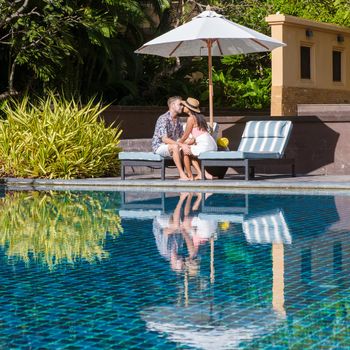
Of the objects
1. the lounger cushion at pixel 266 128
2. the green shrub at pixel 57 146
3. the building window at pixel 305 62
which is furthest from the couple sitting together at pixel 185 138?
the building window at pixel 305 62

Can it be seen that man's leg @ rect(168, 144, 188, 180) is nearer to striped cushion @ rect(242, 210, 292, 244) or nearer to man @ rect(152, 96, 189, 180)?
man @ rect(152, 96, 189, 180)

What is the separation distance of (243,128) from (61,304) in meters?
11.9

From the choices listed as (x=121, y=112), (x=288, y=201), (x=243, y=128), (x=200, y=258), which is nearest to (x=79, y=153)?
(x=243, y=128)

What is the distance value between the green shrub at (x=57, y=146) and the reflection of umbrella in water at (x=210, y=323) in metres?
10.8

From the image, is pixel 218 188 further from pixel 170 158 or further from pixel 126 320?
pixel 126 320

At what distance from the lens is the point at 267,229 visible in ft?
33.7

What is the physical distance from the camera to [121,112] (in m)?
23.5

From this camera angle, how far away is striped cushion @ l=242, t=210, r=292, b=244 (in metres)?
9.46

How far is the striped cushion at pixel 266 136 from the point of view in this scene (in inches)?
637

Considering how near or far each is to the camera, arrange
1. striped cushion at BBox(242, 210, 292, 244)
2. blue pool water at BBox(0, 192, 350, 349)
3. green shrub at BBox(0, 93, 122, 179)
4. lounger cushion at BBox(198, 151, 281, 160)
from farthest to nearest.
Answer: green shrub at BBox(0, 93, 122, 179) < lounger cushion at BBox(198, 151, 281, 160) < striped cushion at BBox(242, 210, 292, 244) < blue pool water at BBox(0, 192, 350, 349)

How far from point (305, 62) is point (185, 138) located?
319 inches

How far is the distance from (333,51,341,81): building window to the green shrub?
8.69 metres

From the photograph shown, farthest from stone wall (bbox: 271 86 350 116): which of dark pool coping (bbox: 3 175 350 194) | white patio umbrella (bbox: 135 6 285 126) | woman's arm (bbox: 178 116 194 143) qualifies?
woman's arm (bbox: 178 116 194 143)

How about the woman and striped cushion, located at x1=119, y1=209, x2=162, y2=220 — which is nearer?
striped cushion, located at x1=119, y1=209, x2=162, y2=220
